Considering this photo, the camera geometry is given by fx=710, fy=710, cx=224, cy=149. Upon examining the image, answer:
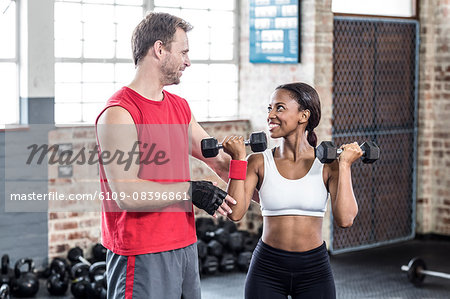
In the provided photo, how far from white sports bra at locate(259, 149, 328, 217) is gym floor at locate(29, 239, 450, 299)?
222 cm

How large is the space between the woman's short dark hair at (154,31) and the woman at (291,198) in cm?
41

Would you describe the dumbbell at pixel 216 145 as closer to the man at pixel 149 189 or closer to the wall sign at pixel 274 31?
the man at pixel 149 189

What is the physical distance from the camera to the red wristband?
7.90 ft

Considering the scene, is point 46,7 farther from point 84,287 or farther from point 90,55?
point 84,287

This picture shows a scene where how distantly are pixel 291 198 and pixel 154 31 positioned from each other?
2.40ft

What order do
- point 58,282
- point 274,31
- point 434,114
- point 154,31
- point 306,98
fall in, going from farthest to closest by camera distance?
point 434,114
point 274,31
point 58,282
point 306,98
point 154,31

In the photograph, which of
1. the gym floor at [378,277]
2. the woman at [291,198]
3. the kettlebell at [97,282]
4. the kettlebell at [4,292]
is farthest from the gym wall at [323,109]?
the woman at [291,198]

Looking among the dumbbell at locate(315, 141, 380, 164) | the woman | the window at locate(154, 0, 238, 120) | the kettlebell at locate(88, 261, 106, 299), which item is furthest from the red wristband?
the window at locate(154, 0, 238, 120)

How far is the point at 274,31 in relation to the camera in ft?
18.4

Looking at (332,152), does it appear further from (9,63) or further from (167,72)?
(9,63)

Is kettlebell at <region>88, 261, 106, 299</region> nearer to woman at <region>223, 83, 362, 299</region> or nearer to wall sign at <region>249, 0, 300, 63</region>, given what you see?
woman at <region>223, 83, 362, 299</region>

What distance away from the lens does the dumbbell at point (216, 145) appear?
244 centimetres

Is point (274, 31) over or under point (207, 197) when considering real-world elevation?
over

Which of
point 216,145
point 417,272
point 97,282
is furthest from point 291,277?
point 417,272
